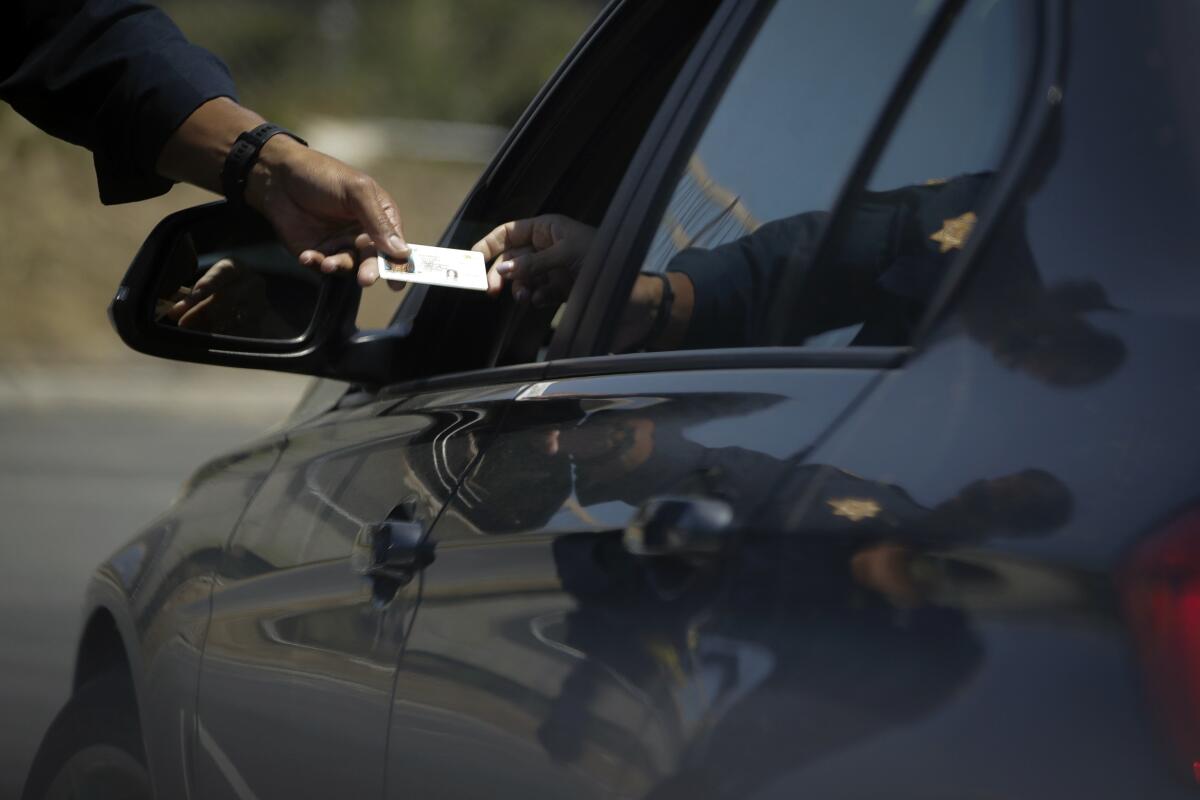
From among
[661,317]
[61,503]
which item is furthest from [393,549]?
[61,503]

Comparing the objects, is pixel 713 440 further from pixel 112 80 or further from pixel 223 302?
pixel 112 80

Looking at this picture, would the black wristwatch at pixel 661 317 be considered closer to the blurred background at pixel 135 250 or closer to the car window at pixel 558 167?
the car window at pixel 558 167

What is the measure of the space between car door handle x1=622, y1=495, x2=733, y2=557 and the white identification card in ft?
2.80

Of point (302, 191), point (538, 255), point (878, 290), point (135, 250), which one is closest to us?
point (878, 290)

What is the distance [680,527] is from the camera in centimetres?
137

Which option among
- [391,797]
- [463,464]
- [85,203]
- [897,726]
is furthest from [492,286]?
[85,203]

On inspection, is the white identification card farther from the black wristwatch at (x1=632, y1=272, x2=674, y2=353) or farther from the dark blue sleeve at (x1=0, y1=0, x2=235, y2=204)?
the dark blue sleeve at (x1=0, y1=0, x2=235, y2=204)

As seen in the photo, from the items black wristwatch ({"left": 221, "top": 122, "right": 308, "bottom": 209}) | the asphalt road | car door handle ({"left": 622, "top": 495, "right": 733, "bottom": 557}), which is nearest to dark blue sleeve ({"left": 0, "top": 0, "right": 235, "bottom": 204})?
black wristwatch ({"left": 221, "top": 122, "right": 308, "bottom": 209})

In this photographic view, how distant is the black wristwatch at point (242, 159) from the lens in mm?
2561

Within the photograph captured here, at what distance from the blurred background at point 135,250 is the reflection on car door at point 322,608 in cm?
259

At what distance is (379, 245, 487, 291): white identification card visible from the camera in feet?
7.23

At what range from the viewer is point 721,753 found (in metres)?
1.23

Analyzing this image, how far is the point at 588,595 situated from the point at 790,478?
24 centimetres

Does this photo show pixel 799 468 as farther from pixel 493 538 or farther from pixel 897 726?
pixel 493 538
